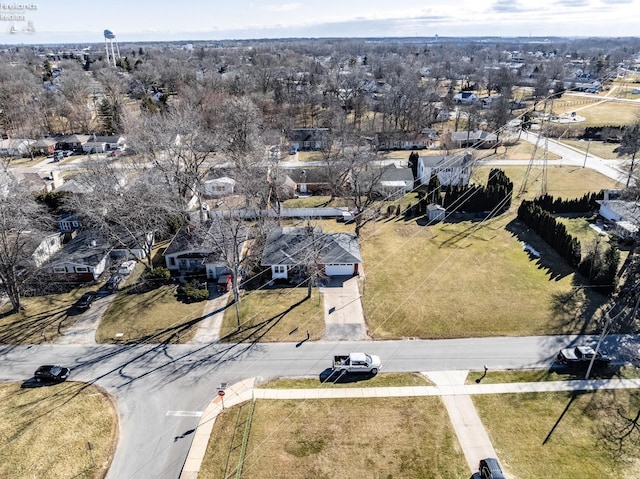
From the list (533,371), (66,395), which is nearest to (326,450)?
(533,371)

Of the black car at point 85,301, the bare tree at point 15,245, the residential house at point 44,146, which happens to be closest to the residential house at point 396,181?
the black car at point 85,301

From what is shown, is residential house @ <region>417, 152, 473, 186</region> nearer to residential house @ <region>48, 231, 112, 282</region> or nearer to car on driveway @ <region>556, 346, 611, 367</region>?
car on driveway @ <region>556, 346, 611, 367</region>

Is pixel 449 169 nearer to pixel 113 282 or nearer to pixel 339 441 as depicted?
pixel 113 282

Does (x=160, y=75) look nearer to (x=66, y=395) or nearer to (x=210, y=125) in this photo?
(x=210, y=125)

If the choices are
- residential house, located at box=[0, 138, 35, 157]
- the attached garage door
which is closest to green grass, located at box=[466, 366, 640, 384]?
the attached garage door

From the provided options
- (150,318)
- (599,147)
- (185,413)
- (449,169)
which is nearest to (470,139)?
(449,169)
